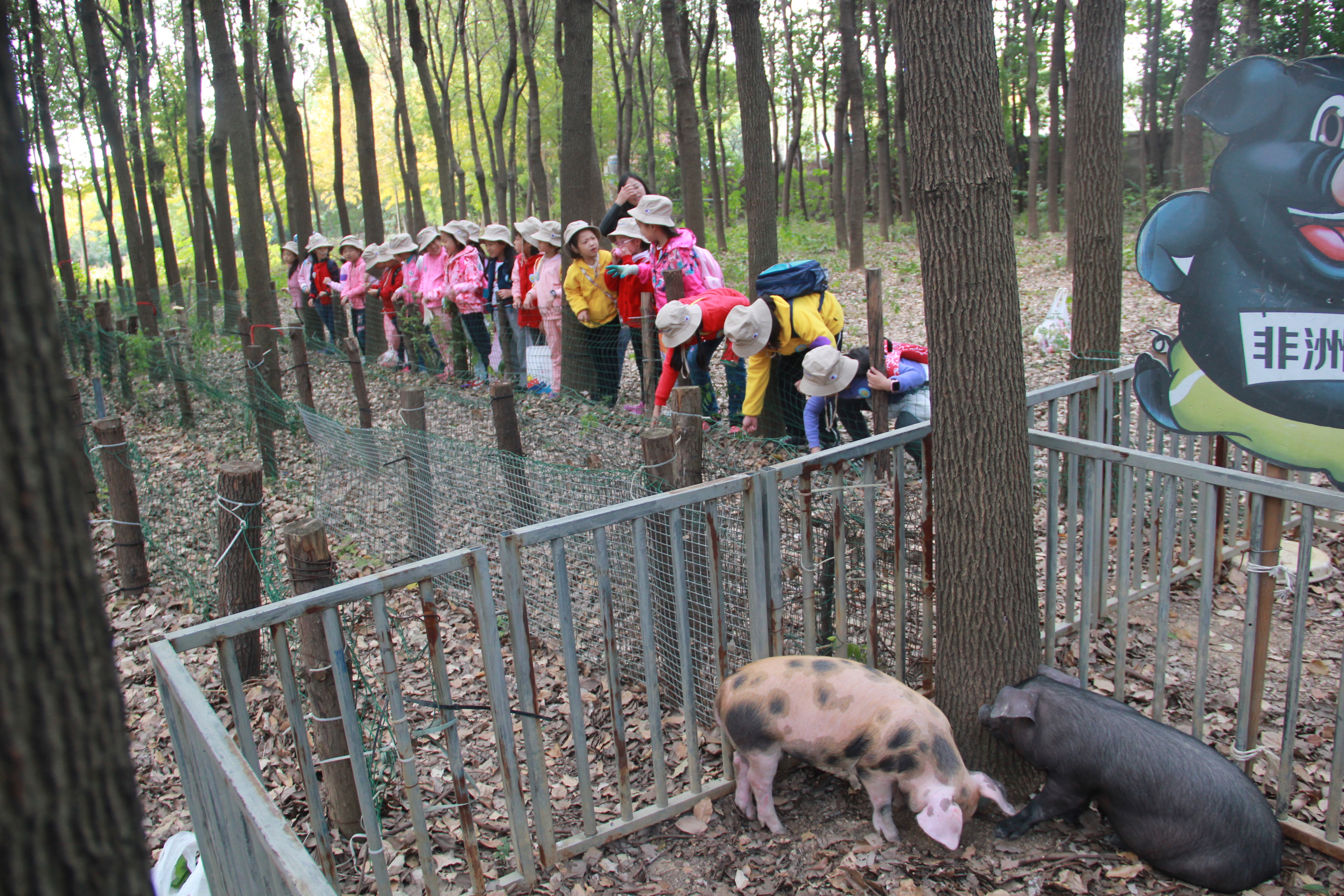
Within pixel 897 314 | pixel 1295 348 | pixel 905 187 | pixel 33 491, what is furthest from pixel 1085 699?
pixel 905 187

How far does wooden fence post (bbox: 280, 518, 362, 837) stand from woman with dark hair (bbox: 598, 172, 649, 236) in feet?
21.9

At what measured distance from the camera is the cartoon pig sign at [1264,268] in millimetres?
3904

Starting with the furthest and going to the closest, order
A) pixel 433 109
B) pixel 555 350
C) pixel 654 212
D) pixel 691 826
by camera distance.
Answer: pixel 433 109 < pixel 555 350 < pixel 654 212 < pixel 691 826

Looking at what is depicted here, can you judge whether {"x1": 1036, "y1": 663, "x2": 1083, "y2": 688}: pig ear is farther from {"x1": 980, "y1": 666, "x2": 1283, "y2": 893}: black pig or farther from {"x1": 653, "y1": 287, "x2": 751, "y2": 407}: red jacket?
{"x1": 653, "y1": 287, "x2": 751, "y2": 407}: red jacket

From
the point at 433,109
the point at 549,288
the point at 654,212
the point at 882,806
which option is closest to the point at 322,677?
the point at 882,806

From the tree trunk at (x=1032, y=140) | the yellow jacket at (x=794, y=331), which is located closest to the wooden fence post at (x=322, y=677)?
the yellow jacket at (x=794, y=331)

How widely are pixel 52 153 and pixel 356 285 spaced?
35.9 feet

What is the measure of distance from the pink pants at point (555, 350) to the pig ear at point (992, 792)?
23.4 feet

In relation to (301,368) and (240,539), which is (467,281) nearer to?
(301,368)

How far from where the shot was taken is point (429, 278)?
12.7 meters

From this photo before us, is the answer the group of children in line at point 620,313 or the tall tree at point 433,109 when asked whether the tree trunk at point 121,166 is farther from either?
the tall tree at point 433,109

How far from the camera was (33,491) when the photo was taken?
0.92 m

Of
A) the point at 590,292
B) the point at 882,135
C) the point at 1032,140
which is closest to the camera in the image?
the point at 590,292

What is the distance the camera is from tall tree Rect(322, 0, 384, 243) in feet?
47.4
